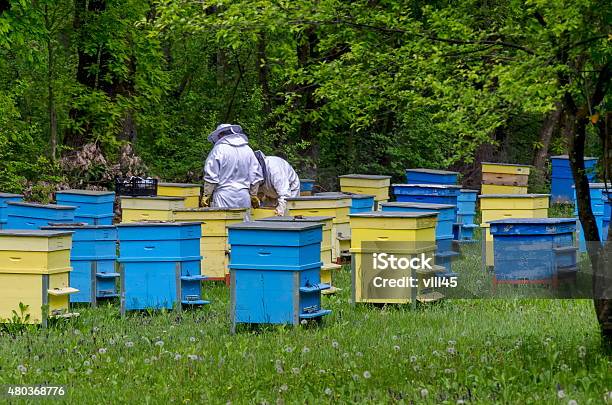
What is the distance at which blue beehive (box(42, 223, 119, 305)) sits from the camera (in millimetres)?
10383

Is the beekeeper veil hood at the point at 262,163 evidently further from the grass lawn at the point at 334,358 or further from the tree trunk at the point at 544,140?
the tree trunk at the point at 544,140

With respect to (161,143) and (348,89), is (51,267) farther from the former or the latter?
(161,143)

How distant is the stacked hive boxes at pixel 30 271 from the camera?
8.82m

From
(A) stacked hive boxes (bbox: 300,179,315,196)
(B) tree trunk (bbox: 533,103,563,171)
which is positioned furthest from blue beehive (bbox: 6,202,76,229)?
(B) tree trunk (bbox: 533,103,563,171)

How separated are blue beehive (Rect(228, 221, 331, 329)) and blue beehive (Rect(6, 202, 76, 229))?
3702 mm

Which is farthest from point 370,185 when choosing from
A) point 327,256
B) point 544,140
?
point 544,140

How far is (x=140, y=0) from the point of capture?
20.0 m

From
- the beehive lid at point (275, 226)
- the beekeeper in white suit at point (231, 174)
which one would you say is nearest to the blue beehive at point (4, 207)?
the beekeeper in white suit at point (231, 174)

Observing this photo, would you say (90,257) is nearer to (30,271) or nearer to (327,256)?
(30,271)

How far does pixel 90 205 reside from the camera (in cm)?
1346

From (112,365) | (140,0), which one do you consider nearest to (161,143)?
(140,0)

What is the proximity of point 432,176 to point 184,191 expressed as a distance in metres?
4.01

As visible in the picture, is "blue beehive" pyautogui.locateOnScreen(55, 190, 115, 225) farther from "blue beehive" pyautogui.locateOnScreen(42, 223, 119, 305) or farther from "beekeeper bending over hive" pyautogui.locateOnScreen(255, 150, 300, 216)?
"blue beehive" pyautogui.locateOnScreen(42, 223, 119, 305)

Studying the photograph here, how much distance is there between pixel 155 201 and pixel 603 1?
7.92 metres
